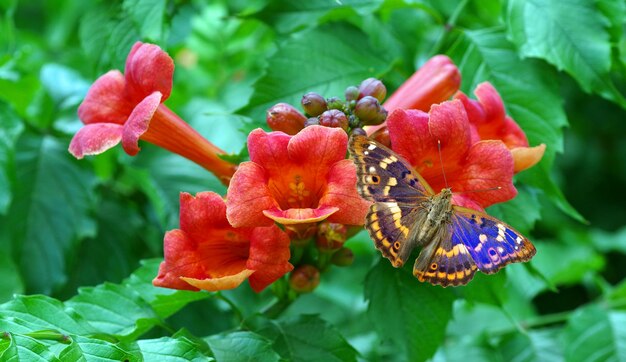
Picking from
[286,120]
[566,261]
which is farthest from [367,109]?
[566,261]

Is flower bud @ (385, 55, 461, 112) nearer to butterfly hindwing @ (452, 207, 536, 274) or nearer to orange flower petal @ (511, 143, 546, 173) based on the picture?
orange flower petal @ (511, 143, 546, 173)

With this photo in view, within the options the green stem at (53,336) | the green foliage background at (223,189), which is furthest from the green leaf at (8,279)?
the green stem at (53,336)

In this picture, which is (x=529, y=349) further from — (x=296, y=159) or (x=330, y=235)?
(x=296, y=159)

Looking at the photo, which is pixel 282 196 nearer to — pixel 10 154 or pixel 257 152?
pixel 257 152

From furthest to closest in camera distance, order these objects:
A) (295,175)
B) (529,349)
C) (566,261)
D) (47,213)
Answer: (566,261), (529,349), (47,213), (295,175)

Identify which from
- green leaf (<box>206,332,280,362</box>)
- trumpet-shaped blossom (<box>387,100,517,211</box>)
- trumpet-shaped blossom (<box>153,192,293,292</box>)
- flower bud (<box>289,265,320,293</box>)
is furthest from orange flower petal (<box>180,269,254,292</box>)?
trumpet-shaped blossom (<box>387,100,517,211</box>)

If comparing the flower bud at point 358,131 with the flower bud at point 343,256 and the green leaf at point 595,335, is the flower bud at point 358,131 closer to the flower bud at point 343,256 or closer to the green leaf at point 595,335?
the flower bud at point 343,256
